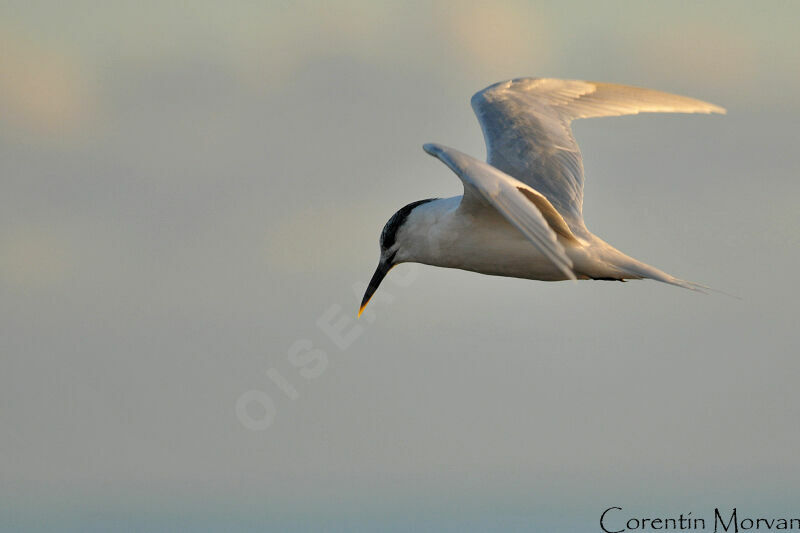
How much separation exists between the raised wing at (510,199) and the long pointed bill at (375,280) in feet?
8.94

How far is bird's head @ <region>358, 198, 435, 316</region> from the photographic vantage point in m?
10.9

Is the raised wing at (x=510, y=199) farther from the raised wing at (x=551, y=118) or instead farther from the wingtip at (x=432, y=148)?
the raised wing at (x=551, y=118)

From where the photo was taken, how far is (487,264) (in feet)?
34.0

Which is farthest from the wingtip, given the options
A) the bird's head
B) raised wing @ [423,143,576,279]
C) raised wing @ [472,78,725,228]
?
raised wing @ [472,78,725,228]

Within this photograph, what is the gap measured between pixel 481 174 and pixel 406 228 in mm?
2857

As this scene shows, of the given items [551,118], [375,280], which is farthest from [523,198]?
[551,118]

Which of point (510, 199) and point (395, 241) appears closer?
point (510, 199)

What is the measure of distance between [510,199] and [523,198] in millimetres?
93

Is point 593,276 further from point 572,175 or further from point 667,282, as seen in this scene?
point 572,175

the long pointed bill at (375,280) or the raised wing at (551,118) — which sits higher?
the raised wing at (551,118)

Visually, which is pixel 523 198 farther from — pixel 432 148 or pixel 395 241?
pixel 395 241

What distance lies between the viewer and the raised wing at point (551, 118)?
11.6 meters

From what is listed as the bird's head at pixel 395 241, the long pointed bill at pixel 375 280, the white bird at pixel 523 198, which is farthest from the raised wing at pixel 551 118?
the long pointed bill at pixel 375 280

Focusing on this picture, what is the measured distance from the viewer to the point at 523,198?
777cm
